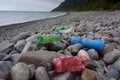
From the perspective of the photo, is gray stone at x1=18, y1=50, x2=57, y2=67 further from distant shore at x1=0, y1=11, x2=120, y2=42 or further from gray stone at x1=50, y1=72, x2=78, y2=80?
distant shore at x1=0, y1=11, x2=120, y2=42

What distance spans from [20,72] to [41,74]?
31cm

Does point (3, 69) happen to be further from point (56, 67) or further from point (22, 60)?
point (56, 67)

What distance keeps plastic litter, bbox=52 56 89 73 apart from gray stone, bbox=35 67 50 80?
0.23 metres

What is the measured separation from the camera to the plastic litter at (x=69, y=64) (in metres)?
4.05

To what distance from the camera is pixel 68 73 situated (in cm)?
399

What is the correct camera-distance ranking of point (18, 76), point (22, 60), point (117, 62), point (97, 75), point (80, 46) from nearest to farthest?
point (18, 76)
point (97, 75)
point (22, 60)
point (117, 62)
point (80, 46)

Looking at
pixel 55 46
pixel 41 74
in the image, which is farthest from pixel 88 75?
pixel 55 46

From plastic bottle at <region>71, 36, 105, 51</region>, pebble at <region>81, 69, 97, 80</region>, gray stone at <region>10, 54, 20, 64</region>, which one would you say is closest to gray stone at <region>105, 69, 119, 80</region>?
pebble at <region>81, 69, 97, 80</region>

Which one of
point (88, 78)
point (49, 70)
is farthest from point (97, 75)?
point (49, 70)

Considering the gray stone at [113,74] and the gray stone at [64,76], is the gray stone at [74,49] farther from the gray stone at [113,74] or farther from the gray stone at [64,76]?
the gray stone at [64,76]

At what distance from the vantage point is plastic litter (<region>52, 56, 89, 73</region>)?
4.05m

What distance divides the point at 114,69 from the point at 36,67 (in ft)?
4.38

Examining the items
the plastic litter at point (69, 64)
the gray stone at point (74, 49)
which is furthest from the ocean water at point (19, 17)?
the plastic litter at point (69, 64)

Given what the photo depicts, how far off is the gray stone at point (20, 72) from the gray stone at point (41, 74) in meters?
0.14
